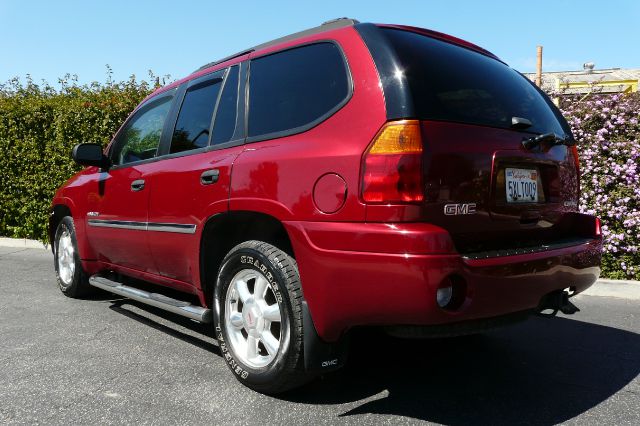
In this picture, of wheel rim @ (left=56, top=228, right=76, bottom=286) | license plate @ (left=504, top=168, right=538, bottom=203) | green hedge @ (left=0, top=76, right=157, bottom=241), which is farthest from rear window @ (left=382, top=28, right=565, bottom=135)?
green hedge @ (left=0, top=76, right=157, bottom=241)

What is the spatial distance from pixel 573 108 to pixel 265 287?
5.31 m

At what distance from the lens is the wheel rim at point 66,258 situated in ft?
16.1

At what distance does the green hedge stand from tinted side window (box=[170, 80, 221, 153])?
5.18 m

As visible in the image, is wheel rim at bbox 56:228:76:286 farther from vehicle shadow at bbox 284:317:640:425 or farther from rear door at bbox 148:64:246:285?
vehicle shadow at bbox 284:317:640:425

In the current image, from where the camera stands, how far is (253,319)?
277cm

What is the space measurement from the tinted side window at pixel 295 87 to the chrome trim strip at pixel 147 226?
2.44 feet

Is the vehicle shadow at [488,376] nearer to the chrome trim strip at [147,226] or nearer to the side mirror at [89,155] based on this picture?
the chrome trim strip at [147,226]

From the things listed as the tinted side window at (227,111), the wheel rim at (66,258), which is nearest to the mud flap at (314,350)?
the tinted side window at (227,111)

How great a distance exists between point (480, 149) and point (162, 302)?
2179 millimetres

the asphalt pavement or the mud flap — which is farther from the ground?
the mud flap

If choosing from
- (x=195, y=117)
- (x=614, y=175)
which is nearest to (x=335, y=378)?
(x=195, y=117)

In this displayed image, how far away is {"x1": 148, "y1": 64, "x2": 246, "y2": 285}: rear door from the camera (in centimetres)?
300

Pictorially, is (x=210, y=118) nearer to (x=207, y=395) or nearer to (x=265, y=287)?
(x=265, y=287)

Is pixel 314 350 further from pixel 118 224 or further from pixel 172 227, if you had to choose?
pixel 118 224
